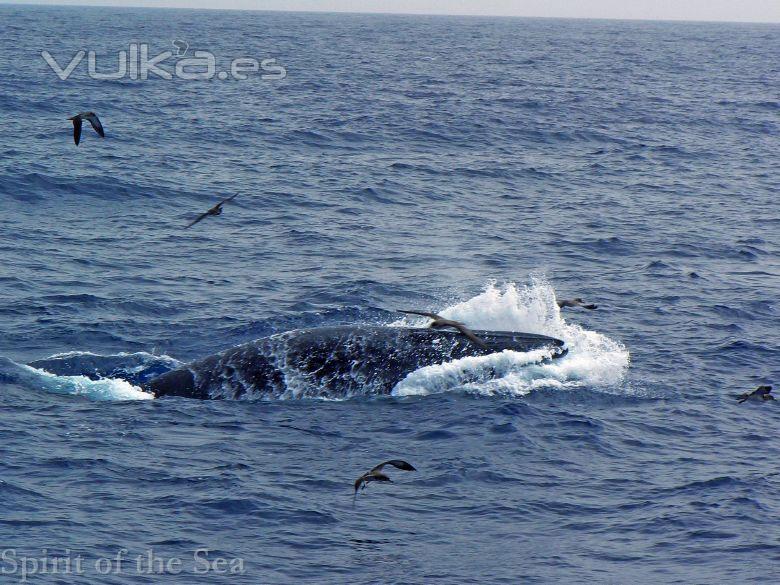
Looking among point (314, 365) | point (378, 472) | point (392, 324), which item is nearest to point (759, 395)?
point (392, 324)

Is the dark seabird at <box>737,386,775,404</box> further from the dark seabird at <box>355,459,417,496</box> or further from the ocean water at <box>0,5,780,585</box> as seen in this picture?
the dark seabird at <box>355,459,417,496</box>

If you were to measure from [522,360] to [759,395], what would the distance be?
4.10m

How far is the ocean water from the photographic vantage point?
46.6ft

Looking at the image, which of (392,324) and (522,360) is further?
(392,324)

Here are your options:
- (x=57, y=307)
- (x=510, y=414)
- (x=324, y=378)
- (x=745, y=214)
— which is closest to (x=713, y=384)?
(x=510, y=414)

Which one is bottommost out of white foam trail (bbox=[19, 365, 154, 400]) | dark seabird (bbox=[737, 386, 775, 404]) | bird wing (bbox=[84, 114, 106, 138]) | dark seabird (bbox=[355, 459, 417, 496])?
white foam trail (bbox=[19, 365, 154, 400])

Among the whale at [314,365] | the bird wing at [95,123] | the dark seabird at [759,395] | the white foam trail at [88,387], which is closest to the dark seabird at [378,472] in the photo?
the whale at [314,365]

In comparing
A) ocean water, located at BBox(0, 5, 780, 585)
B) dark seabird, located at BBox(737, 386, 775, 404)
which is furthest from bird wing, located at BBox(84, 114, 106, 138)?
dark seabird, located at BBox(737, 386, 775, 404)

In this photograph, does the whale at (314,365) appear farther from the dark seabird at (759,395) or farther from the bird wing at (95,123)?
the dark seabird at (759,395)

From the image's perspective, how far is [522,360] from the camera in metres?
19.7

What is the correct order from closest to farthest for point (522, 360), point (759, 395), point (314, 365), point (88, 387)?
point (314, 365) < point (88, 387) < point (759, 395) < point (522, 360)

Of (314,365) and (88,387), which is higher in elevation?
(314,365)

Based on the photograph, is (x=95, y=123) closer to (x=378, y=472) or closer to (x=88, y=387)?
→ (x=88, y=387)

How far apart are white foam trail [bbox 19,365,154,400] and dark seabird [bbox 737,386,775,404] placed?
10063 millimetres
